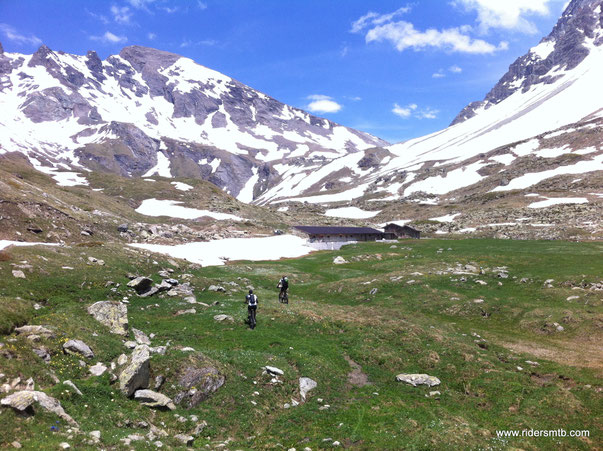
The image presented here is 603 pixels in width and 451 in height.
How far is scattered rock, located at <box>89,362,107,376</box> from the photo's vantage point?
16.8 meters

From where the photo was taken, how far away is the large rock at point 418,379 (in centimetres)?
2111

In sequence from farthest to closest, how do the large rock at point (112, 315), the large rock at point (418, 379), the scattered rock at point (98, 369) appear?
the large rock at point (112, 315) < the large rock at point (418, 379) < the scattered rock at point (98, 369)

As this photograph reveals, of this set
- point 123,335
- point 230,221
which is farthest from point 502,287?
point 230,221

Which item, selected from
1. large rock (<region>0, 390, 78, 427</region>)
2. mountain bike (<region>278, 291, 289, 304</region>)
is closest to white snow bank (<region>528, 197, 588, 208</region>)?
mountain bike (<region>278, 291, 289, 304</region>)

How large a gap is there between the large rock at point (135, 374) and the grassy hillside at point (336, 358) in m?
0.58

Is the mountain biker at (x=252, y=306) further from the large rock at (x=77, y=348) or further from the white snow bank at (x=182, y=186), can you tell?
the white snow bank at (x=182, y=186)

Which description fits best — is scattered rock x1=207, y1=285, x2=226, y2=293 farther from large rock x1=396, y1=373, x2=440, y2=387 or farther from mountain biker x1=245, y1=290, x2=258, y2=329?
large rock x1=396, y1=373, x2=440, y2=387

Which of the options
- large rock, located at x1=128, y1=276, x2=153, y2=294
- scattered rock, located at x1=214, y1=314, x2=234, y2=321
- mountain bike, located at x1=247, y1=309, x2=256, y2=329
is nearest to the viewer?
mountain bike, located at x1=247, y1=309, x2=256, y2=329

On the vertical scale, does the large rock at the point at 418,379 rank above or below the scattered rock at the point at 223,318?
below

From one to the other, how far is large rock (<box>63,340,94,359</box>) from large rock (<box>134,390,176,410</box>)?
3.86 meters

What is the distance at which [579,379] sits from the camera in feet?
68.9

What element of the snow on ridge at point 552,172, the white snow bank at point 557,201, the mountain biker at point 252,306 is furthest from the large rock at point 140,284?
the snow on ridge at point 552,172

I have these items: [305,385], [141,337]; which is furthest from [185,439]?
[141,337]

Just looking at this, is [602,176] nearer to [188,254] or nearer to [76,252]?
[188,254]
